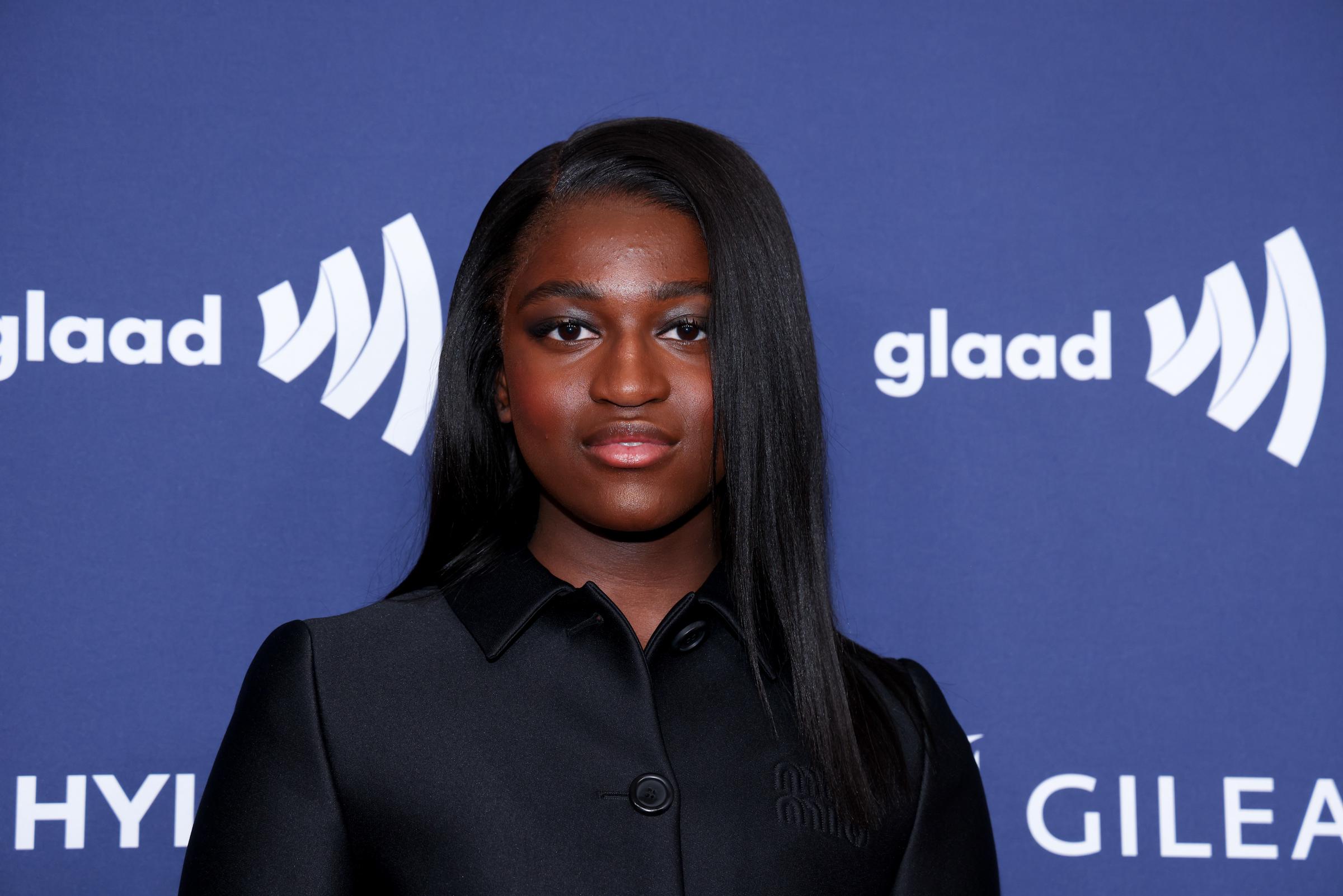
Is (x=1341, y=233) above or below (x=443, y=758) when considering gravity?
above

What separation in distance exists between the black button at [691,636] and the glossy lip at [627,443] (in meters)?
0.15

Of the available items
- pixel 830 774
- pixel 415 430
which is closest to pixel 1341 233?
pixel 830 774

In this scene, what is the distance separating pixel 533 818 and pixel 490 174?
0.84 m

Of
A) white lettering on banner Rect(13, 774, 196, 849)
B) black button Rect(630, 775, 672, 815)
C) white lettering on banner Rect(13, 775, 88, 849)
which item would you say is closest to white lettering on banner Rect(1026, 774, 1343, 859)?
black button Rect(630, 775, 672, 815)

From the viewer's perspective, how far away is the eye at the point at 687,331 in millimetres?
942

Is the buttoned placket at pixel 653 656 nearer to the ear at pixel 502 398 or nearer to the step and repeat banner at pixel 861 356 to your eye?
the ear at pixel 502 398

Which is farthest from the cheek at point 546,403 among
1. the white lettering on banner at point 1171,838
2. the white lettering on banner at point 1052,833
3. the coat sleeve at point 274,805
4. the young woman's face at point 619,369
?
the white lettering on banner at point 1171,838

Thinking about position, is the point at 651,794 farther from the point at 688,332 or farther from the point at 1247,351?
the point at 1247,351

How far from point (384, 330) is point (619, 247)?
570 millimetres

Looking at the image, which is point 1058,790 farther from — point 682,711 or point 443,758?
point 443,758

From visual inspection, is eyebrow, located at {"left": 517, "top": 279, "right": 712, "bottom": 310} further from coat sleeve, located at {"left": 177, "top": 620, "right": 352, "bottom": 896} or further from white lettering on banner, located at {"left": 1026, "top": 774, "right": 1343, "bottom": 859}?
white lettering on banner, located at {"left": 1026, "top": 774, "right": 1343, "bottom": 859}

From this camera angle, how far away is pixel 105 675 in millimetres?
1343

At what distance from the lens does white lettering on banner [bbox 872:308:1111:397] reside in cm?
146

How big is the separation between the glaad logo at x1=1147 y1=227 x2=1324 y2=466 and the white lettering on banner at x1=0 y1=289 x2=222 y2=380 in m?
1.14
